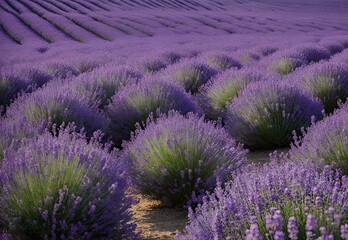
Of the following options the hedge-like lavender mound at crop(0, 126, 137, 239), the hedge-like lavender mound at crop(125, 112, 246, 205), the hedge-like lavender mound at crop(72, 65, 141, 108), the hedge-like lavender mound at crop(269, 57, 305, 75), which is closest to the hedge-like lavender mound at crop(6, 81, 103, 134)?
the hedge-like lavender mound at crop(72, 65, 141, 108)

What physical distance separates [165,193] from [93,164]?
2.80 ft

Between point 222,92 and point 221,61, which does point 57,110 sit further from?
point 221,61

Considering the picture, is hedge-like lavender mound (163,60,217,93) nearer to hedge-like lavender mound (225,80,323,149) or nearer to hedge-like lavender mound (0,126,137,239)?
hedge-like lavender mound (225,80,323,149)

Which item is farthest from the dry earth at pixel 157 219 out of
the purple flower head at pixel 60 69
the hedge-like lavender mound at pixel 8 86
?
the purple flower head at pixel 60 69

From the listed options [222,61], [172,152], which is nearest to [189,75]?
[222,61]

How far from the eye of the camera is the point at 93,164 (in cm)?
275

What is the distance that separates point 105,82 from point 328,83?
3.03 m

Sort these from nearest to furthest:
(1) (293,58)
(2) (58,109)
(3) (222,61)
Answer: (2) (58,109) → (3) (222,61) → (1) (293,58)

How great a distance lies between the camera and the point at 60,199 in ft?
7.82

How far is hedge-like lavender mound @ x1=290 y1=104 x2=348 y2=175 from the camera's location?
124 inches

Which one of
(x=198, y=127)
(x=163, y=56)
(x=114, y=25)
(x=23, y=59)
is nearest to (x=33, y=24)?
(x=114, y=25)

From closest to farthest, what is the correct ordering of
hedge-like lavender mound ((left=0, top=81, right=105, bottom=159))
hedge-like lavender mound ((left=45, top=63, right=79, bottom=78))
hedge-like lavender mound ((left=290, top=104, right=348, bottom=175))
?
1. hedge-like lavender mound ((left=290, top=104, right=348, bottom=175))
2. hedge-like lavender mound ((left=0, top=81, right=105, bottom=159))
3. hedge-like lavender mound ((left=45, top=63, right=79, bottom=78))

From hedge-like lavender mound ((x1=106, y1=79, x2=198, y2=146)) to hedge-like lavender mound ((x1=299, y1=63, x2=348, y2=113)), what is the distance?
1846 millimetres

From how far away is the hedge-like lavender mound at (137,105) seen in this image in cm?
521
